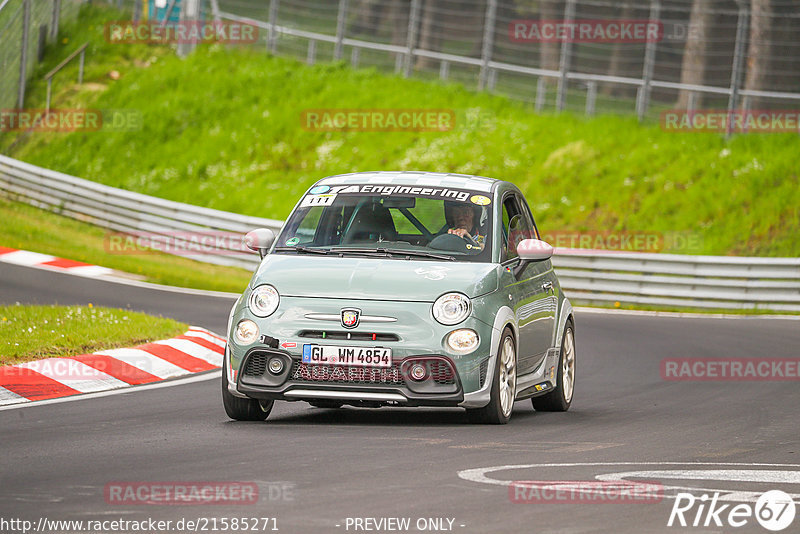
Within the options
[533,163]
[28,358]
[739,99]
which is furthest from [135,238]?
[28,358]

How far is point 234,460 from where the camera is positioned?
7770 millimetres

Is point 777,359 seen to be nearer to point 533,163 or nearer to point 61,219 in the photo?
point 533,163

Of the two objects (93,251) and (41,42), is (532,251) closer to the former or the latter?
(93,251)

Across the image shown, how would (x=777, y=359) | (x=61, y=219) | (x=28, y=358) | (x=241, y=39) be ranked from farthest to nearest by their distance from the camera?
(x=241, y=39) → (x=61, y=219) → (x=777, y=359) → (x=28, y=358)

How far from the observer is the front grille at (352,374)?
30.0ft

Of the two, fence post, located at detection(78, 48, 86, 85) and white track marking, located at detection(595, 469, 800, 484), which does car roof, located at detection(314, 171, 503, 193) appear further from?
fence post, located at detection(78, 48, 86, 85)

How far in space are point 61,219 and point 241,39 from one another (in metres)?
9.34

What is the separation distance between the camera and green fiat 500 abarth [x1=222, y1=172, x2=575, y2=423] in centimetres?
917

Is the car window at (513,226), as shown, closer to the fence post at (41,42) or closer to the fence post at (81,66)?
the fence post at (81,66)

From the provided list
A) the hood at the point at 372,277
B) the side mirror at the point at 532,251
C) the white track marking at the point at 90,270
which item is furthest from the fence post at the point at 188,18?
the hood at the point at 372,277

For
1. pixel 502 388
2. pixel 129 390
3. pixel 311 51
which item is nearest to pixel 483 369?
pixel 502 388

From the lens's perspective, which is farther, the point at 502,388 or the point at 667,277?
the point at 667,277

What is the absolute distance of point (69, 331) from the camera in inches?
517

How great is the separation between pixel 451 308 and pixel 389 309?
0.40 meters
